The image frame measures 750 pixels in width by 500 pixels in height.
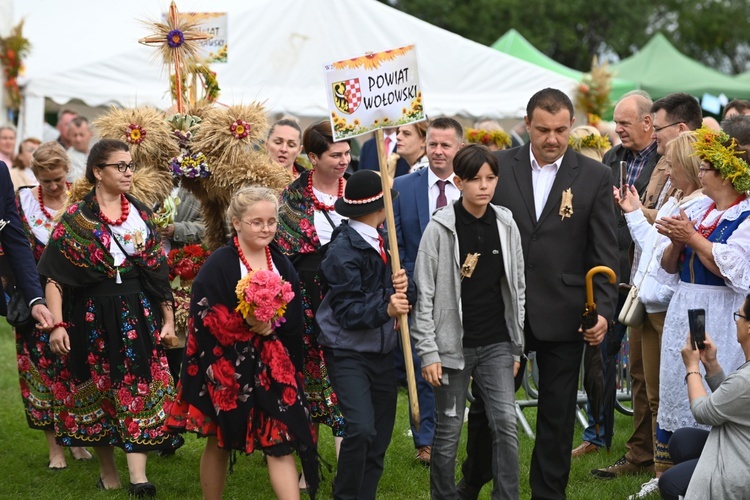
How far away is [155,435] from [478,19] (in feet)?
124

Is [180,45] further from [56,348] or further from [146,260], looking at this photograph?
[56,348]

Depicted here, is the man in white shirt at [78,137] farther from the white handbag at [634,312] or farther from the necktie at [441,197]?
the white handbag at [634,312]

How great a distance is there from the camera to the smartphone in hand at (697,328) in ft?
17.4

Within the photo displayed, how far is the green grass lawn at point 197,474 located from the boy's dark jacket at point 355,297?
1.41 metres

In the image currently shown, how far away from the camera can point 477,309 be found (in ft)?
18.8

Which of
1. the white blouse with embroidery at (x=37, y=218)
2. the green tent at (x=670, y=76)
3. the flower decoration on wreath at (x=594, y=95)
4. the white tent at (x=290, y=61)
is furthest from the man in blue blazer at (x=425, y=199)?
the green tent at (x=670, y=76)

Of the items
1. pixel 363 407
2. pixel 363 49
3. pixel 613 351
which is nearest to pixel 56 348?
pixel 363 407

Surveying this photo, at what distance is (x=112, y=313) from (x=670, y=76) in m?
18.7

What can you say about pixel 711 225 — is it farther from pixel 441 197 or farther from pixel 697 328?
pixel 441 197

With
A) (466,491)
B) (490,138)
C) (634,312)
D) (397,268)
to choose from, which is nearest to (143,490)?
(466,491)

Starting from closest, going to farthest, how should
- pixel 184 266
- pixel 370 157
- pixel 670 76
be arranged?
pixel 184 266 < pixel 370 157 < pixel 670 76

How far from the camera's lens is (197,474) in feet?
24.2

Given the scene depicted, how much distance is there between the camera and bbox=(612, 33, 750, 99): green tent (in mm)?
21734

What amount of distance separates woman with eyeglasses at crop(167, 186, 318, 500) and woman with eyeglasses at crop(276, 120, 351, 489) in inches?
32.6
